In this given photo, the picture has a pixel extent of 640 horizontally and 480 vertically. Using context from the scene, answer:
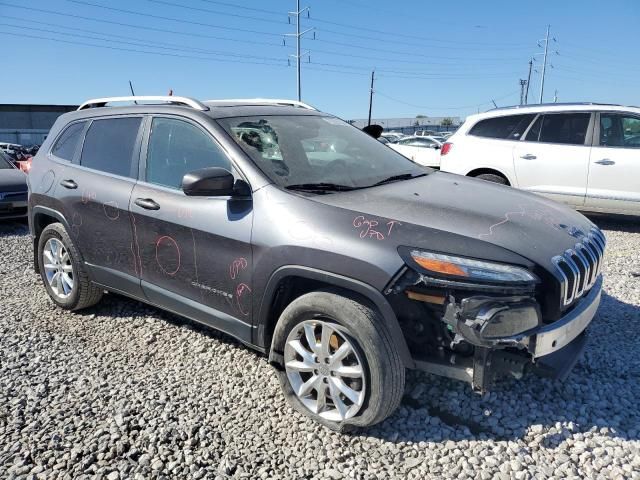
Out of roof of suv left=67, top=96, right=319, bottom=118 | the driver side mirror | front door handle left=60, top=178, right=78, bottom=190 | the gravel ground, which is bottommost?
the gravel ground

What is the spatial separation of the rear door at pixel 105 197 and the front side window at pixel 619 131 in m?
6.41

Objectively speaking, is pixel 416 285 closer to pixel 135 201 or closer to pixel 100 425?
pixel 100 425

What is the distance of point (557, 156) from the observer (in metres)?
7.21

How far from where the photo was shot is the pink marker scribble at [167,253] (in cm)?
323

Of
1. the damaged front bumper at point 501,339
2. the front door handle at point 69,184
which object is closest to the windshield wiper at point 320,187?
the damaged front bumper at point 501,339

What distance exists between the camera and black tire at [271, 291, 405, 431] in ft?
7.92

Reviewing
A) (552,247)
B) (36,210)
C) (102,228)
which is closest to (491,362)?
(552,247)

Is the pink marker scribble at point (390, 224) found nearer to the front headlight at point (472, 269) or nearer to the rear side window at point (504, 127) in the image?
the front headlight at point (472, 269)

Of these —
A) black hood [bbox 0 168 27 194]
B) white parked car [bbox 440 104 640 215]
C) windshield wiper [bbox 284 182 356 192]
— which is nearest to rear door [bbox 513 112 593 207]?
white parked car [bbox 440 104 640 215]

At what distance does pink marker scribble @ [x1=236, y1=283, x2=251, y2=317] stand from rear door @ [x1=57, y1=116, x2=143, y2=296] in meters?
1.04

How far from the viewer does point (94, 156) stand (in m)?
3.97

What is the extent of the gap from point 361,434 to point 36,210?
140 inches

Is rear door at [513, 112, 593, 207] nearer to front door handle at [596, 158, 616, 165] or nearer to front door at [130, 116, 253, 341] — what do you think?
front door handle at [596, 158, 616, 165]

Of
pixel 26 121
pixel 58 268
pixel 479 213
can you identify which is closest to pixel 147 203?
pixel 58 268
